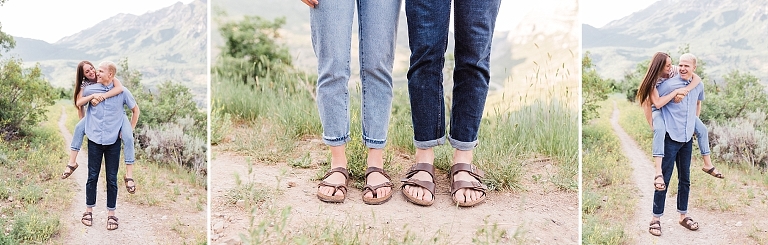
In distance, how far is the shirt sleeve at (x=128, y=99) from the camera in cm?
254

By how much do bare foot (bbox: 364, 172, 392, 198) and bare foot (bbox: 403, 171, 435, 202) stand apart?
0.29 ft

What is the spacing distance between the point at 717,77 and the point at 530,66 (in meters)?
1.32

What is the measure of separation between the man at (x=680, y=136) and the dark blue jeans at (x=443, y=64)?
0.87 metres

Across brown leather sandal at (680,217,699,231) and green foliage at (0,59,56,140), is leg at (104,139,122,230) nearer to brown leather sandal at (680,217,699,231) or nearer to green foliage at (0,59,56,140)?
green foliage at (0,59,56,140)

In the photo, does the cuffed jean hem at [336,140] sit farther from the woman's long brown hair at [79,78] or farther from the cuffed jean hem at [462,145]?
the woman's long brown hair at [79,78]

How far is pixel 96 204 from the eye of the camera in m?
2.55

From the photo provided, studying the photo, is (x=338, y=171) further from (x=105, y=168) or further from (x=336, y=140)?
(x=105, y=168)

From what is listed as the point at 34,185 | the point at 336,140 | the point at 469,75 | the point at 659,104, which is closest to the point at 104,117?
the point at 34,185

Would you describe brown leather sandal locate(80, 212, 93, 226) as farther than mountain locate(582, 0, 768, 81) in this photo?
No

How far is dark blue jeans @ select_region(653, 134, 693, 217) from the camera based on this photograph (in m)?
2.56

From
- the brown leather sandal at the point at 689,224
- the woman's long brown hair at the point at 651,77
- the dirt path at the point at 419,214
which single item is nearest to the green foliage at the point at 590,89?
the woman's long brown hair at the point at 651,77

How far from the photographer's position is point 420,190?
2.44 metres

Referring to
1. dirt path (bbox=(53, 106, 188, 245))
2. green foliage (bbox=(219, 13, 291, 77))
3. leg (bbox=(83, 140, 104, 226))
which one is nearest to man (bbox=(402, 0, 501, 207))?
dirt path (bbox=(53, 106, 188, 245))

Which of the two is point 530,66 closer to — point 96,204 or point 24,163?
point 96,204
